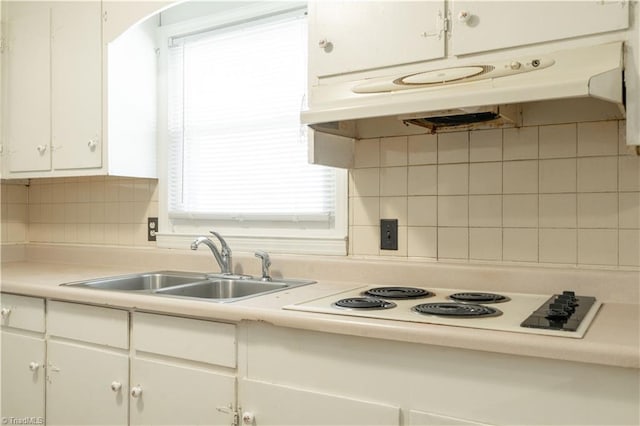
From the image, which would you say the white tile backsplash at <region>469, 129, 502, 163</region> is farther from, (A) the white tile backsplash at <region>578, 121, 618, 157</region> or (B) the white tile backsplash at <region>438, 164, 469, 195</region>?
(A) the white tile backsplash at <region>578, 121, 618, 157</region>

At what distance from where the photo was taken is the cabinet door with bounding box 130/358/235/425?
5.42ft

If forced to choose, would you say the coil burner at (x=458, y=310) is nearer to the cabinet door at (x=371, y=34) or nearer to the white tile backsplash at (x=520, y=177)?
the white tile backsplash at (x=520, y=177)

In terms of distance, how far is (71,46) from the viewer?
265 centimetres

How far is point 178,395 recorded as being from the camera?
175 cm

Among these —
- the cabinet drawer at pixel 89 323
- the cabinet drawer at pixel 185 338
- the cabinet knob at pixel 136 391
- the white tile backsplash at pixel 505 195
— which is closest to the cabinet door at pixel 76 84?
the cabinet drawer at pixel 89 323

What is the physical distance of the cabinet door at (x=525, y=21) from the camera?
143cm

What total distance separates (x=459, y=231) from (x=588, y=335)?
0.77m

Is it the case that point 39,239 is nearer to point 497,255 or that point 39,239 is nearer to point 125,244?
point 125,244

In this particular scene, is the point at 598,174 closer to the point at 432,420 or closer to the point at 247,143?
the point at 432,420

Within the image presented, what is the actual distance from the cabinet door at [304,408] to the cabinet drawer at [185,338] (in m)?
0.12

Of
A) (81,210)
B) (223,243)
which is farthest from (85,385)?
(81,210)

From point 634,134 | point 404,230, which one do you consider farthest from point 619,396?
point 404,230

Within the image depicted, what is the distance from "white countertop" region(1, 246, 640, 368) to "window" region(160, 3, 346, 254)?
0.39 metres

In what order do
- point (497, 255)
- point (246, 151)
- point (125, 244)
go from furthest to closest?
point (125, 244) → point (246, 151) → point (497, 255)
